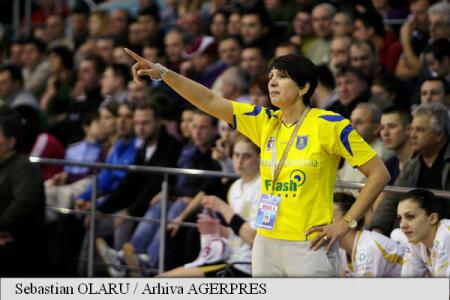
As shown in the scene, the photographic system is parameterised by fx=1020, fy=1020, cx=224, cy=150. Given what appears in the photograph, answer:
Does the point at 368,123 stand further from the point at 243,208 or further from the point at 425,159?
the point at 243,208

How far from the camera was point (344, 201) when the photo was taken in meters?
6.92

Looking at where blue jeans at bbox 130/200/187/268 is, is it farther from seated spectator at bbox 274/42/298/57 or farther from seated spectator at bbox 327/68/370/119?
seated spectator at bbox 274/42/298/57

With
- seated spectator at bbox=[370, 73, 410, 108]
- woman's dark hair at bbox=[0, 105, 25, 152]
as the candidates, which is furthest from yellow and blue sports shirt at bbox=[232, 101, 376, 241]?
seated spectator at bbox=[370, 73, 410, 108]

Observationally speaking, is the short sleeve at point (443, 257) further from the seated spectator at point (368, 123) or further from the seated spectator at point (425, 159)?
the seated spectator at point (368, 123)

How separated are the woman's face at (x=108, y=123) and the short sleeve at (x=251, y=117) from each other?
523 cm

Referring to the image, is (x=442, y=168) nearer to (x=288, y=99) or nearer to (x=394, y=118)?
(x=394, y=118)

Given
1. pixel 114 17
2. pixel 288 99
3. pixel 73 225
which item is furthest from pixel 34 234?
pixel 114 17

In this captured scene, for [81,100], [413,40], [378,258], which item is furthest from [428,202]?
[81,100]

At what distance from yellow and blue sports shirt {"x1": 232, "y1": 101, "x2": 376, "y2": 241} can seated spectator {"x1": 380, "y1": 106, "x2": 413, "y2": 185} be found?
2718 mm

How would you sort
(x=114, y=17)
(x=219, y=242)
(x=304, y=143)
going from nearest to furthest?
(x=304, y=143) < (x=219, y=242) < (x=114, y=17)

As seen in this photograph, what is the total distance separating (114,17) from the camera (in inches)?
570

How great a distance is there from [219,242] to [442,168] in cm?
174

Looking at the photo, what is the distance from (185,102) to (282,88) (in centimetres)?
600

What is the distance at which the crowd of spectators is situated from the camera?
8047 millimetres
